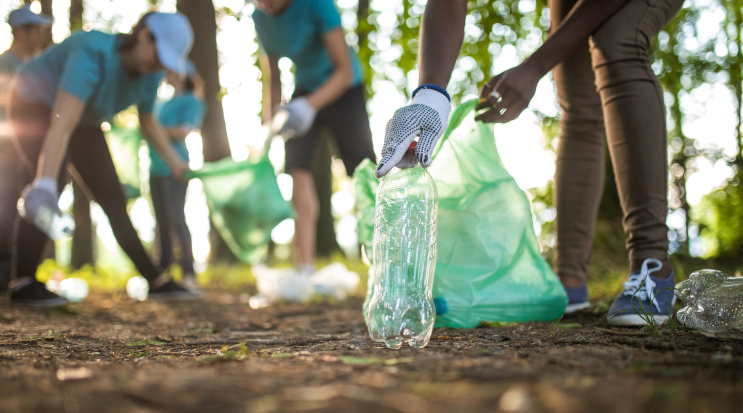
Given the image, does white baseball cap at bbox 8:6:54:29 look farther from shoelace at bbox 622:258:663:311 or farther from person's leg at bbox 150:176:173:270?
shoelace at bbox 622:258:663:311

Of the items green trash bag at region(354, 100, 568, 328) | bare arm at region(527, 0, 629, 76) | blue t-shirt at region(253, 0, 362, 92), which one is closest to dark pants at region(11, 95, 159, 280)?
blue t-shirt at region(253, 0, 362, 92)

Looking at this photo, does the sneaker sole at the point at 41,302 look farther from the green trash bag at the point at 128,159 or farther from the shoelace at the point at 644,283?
the shoelace at the point at 644,283

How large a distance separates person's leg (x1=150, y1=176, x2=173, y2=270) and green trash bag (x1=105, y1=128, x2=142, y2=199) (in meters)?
0.15

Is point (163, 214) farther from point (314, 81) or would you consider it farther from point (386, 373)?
point (386, 373)

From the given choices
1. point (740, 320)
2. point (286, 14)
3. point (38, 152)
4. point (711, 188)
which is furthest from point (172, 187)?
point (711, 188)

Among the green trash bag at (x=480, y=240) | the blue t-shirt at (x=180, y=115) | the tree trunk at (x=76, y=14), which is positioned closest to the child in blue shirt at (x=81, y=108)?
the blue t-shirt at (x=180, y=115)

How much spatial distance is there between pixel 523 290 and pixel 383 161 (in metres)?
0.80

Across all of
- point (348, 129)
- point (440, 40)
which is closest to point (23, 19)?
point (348, 129)

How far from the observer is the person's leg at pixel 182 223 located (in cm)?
469

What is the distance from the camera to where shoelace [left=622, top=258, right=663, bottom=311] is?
1714 mm

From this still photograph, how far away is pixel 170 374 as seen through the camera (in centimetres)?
100

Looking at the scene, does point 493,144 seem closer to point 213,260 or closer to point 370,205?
point 370,205

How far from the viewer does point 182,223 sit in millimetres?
4727

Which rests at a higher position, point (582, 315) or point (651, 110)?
point (651, 110)
